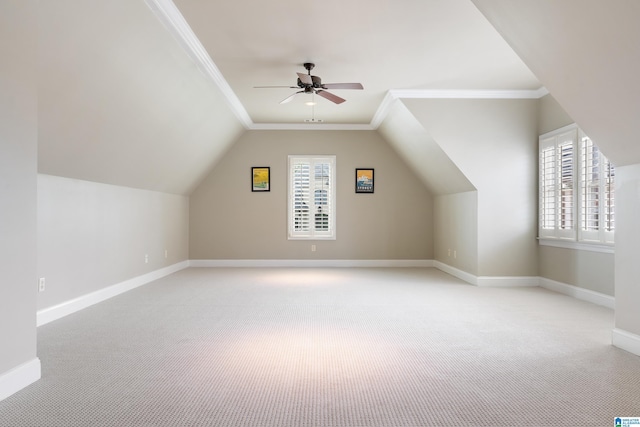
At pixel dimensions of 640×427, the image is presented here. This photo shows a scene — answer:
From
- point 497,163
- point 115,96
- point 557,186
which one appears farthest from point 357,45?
point 557,186

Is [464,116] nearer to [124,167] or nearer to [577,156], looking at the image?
[577,156]

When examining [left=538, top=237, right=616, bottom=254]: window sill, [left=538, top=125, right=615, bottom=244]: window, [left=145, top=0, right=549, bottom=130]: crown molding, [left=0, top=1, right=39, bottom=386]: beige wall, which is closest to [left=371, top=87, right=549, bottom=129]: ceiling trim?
[left=145, top=0, right=549, bottom=130]: crown molding

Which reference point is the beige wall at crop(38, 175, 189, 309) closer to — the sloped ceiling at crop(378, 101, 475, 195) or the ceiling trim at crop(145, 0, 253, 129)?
the ceiling trim at crop(145, 0, 253, 129)

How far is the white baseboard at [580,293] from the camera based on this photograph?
5191mm

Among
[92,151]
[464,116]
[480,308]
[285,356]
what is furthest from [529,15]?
[92,151]

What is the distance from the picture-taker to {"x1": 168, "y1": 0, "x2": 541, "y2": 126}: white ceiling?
4.02m

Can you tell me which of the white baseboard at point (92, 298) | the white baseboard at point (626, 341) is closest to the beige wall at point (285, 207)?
the white baseboard at point (92, 298)

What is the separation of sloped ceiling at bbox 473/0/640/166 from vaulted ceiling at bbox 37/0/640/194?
2 cm

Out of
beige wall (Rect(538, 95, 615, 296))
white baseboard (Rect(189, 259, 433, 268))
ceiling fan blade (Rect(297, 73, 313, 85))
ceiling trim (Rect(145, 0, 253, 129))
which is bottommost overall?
white baseboard (Rect(189, 259, 433, 268))

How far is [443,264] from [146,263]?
17.3ft

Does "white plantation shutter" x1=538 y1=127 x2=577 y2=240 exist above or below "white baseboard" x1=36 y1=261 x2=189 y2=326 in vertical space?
above

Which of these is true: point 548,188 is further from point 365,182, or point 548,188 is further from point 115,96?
point 115,96

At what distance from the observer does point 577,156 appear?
5738 mm

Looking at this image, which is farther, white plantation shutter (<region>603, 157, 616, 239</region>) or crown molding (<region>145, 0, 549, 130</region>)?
white plantation shutter (<region>603, 157, 616, 239</region>)
